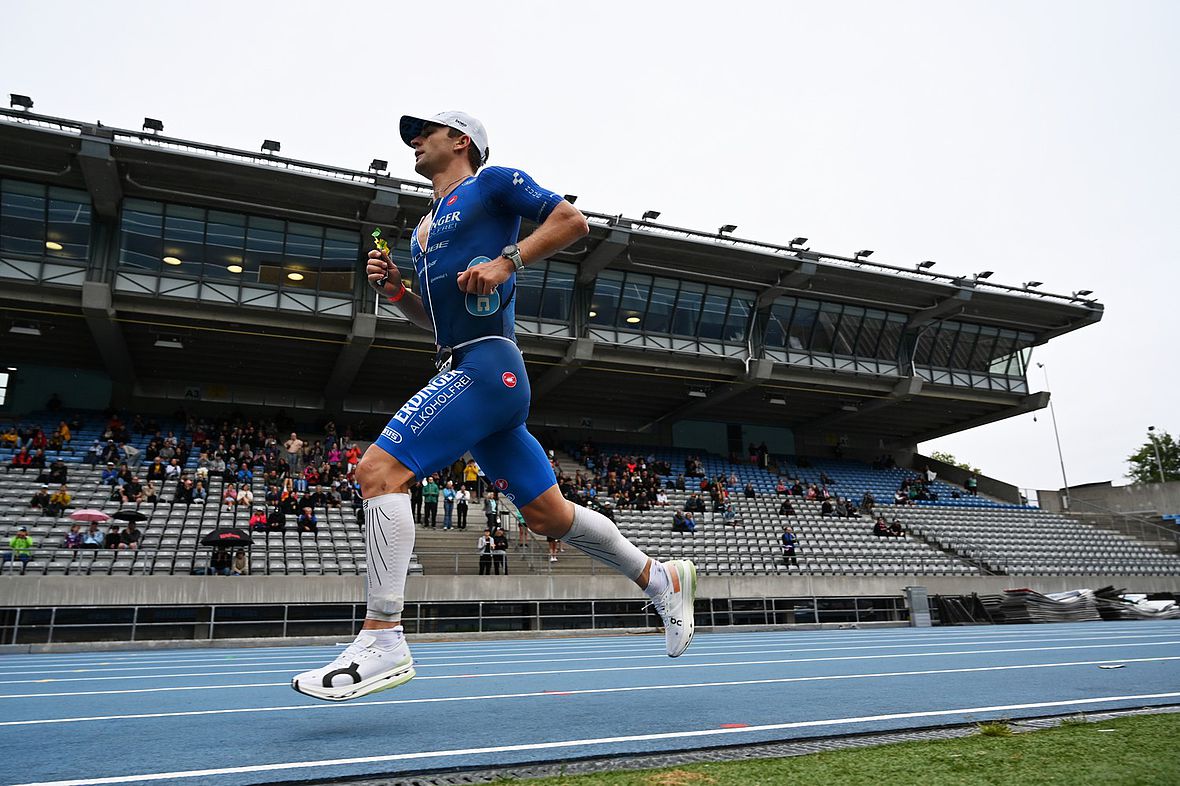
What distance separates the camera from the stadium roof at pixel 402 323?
22.9m

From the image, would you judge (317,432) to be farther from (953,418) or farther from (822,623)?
(953,418)

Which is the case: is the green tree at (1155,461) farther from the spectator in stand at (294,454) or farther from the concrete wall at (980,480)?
the spectator in stand at (294,454)

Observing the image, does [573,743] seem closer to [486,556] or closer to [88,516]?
[486,556]

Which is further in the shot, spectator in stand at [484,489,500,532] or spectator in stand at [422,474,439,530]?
spectator in stand at [422,474,439,530]

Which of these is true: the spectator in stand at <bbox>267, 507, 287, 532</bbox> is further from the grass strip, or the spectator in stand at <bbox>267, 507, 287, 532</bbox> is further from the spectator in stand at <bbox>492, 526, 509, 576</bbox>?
the grass strip

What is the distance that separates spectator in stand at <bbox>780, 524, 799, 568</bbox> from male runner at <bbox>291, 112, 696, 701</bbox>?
756 inches

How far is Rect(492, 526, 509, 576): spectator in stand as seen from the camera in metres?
19.1

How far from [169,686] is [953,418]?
40.8 metres

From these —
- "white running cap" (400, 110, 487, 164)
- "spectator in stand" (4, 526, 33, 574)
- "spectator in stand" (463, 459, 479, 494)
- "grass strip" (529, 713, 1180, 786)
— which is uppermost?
"spectator in stand" (463, 459, 479, 494)

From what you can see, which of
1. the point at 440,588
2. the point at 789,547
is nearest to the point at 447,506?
the point at 440,588

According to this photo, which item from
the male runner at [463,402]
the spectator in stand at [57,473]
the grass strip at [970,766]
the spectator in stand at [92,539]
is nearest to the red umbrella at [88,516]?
the spectator in stand at [92,539]

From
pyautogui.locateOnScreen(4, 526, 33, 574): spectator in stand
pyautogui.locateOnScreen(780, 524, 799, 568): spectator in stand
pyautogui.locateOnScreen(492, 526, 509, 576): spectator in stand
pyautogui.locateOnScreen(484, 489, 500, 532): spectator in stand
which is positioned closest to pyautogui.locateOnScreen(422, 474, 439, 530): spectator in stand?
pyautogui.locateOnScreen(484, 489, 500, 532): spectator in stand

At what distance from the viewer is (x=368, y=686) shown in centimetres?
298

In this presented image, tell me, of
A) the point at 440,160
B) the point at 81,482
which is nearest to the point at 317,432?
the point at 81,482
